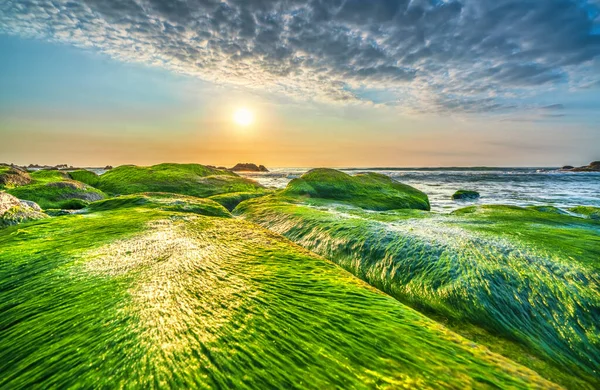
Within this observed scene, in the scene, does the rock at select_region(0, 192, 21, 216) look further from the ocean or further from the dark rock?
the dark rock

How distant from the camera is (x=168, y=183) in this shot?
67.7ft

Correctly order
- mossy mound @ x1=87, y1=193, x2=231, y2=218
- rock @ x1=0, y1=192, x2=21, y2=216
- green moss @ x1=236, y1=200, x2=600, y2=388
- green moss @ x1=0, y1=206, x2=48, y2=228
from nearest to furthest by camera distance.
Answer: green moss @ x1=236, y1=200, x2=600, y2=388 < green moss @ x1=0, y1=206, x2=48, y2=228 < rock @ x1=0, y1=192, x2=21, y2=216 < mossy mound @ x1=87, y1=193, x2=231, y2=218

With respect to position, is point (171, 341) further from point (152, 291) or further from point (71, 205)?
point (71, 205)

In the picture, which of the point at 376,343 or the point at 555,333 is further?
the point at 555,333

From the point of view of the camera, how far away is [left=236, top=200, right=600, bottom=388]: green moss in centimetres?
357

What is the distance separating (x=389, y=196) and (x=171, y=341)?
15239 millimetres

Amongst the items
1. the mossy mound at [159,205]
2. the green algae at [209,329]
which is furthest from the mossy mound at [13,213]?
the green algae at [209,329]

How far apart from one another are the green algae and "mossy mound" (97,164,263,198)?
16.3 metres

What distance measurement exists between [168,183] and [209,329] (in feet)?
68.0

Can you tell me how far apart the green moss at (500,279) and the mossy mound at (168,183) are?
1523cm

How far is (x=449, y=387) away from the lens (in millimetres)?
2000

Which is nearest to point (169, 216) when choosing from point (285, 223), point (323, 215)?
point (285, 223)

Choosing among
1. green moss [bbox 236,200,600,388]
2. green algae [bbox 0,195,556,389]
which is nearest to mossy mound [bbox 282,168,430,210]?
green moss [bbox 236,200,600,388]

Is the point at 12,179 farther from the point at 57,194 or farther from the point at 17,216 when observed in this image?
the point at 17,216
